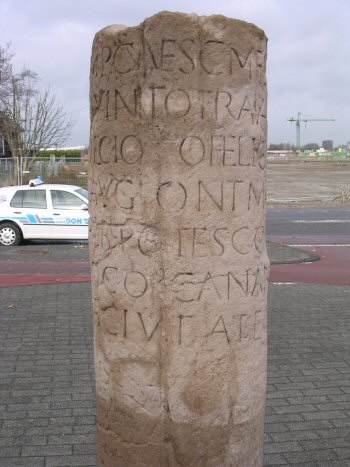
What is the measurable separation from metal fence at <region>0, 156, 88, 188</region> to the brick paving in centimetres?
1873

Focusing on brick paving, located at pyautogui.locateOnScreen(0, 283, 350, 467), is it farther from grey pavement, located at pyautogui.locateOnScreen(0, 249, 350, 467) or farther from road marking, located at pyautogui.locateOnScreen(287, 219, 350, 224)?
road marking, located at pyautogui.locateOnScreen(287, 219, 350, 224)

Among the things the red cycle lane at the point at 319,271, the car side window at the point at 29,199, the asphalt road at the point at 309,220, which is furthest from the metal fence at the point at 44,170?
the red cycle lane at the point at 319,271

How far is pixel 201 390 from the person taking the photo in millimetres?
2975

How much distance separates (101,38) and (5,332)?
5147mm

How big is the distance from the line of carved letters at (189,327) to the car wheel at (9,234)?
12.8 metres

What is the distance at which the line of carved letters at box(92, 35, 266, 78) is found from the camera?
285 cm

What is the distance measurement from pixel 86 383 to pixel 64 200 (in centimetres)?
1023

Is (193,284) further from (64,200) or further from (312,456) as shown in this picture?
(64,200)

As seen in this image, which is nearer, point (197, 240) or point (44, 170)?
point (197, 240)

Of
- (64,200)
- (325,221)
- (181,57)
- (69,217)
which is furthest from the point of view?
(325,221)

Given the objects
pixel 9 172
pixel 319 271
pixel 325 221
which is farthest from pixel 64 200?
pixel 9 172

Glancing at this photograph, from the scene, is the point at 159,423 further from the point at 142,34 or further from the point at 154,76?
the point at 142,34

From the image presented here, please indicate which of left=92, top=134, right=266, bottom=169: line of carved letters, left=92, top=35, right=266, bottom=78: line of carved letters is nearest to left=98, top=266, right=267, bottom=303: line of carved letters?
left=92, top=134, right=266, bottom=169: line of carved letters

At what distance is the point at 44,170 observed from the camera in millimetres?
29266
